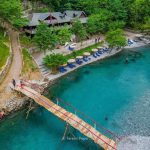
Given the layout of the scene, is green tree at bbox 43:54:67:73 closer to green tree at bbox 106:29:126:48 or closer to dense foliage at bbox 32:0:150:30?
green tree at bbox 106:29:126:48

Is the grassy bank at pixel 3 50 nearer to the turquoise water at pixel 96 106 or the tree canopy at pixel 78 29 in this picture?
the turquoise water at pixel 96 106

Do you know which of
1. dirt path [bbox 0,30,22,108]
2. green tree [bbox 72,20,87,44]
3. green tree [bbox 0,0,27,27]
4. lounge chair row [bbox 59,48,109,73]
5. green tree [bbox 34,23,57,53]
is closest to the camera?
dirt path [bbox 0,30,22,108]

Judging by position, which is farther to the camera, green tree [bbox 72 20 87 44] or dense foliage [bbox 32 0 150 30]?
dense foliage [bbox 32 0 150 30]

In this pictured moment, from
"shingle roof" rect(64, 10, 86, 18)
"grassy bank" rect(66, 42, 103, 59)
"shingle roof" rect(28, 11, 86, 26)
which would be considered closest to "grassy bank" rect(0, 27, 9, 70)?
"shingle roof" rect(28, 11, 86, 26)

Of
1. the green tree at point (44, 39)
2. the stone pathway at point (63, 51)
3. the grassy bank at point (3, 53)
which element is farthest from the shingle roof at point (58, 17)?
the grassy bank at point (3, 53)

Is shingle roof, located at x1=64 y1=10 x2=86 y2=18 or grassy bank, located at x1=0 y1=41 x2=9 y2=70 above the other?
shingle roof, located at x1=64 y1=10 x2=86 y2=18

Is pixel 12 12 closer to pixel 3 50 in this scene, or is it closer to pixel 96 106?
pixel 3 50
